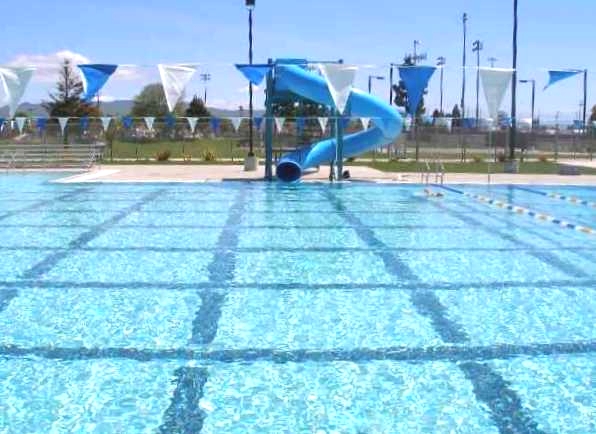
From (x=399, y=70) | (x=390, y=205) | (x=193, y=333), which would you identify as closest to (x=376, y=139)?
(x=399, y=70)

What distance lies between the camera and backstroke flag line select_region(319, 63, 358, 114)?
15.3 metres

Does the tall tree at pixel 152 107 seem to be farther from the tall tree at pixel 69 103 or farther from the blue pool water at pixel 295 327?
the blue pool water at pixel 295 327

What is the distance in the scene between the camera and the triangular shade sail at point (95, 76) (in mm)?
14648

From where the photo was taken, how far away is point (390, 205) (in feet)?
44.3

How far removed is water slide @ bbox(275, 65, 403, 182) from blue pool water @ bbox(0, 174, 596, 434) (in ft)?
22.3

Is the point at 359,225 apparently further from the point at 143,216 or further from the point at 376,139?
the point at 376,139

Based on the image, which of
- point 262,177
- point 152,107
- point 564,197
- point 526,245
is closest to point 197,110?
point 152,107

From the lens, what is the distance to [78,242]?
9.22m

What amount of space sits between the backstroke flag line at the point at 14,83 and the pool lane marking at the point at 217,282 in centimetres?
627

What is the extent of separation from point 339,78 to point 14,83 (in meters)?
6.92

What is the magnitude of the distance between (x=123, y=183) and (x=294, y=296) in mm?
11975

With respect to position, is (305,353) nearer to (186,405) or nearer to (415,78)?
(186,405)

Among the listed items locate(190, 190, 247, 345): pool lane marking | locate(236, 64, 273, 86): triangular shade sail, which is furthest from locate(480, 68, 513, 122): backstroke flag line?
locate(190, 190, 247, 345): pool lane marking

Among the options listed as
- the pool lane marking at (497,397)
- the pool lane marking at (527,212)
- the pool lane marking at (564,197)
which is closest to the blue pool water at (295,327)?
the pool lane marking at (497,397)
